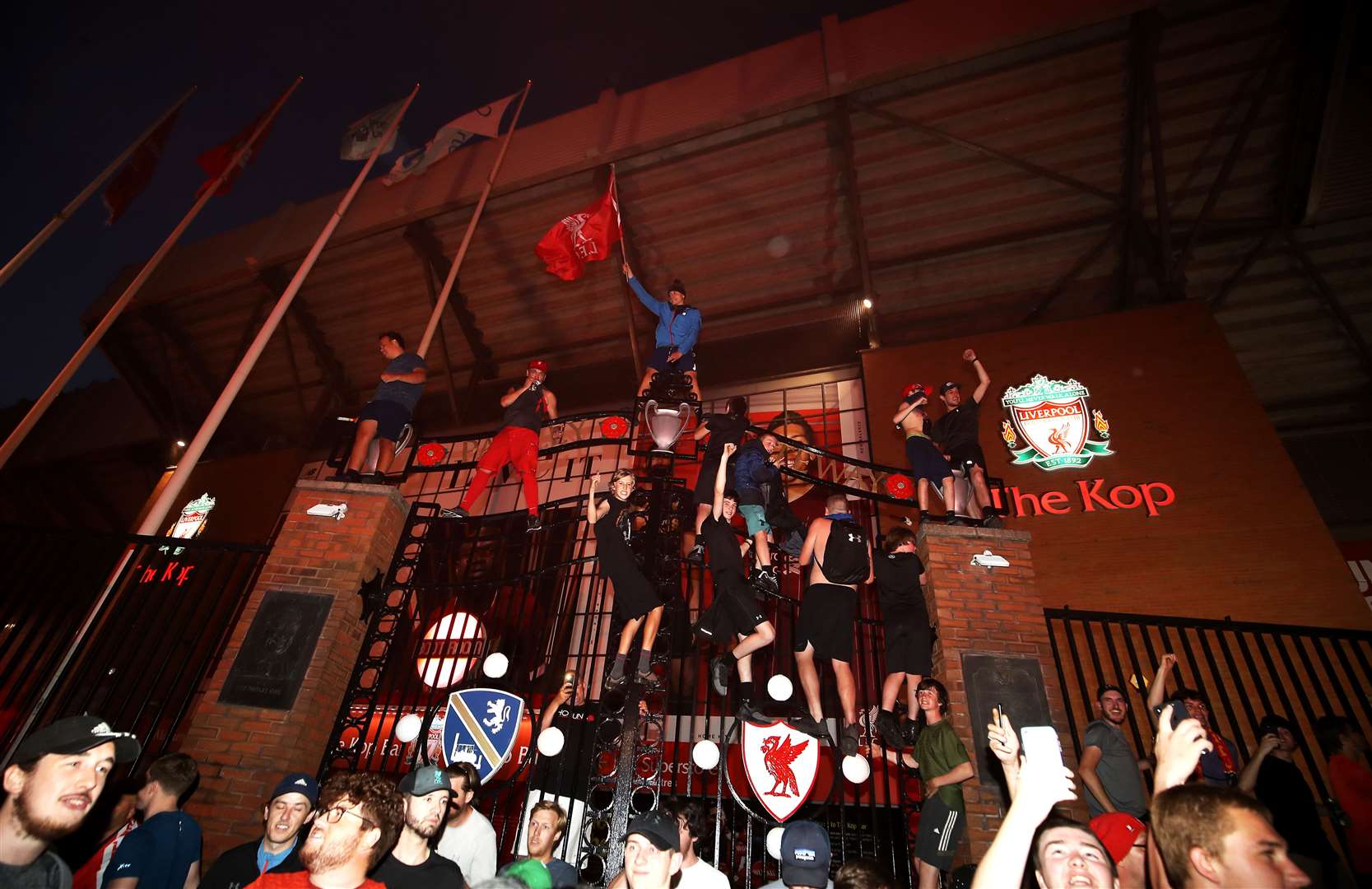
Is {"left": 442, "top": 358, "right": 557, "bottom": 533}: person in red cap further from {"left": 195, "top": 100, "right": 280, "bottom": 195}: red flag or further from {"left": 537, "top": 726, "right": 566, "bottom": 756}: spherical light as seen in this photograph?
{"left": 195, "top": 100, "right": 280, "bottom": 195}: red flag

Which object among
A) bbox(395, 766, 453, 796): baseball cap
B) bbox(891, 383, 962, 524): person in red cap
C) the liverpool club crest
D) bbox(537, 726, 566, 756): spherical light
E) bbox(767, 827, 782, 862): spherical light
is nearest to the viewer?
bbox(395, 766, 453, 796): baseball cap

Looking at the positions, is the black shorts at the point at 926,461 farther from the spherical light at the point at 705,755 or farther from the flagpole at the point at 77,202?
the flagpole at the point at 77,202

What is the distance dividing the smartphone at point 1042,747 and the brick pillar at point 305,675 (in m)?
5.19

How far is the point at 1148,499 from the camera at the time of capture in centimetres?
880

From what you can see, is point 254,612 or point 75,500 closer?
point 254,612

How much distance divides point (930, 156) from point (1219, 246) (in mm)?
5394

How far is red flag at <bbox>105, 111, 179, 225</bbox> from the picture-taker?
8.73 metres

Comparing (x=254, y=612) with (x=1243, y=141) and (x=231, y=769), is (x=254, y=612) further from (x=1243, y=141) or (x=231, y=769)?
(x=1243, y=141)

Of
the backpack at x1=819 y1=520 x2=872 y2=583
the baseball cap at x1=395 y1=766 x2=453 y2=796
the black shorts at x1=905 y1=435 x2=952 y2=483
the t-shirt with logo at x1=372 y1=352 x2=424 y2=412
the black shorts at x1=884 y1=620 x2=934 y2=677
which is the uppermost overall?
the t-shirt with logo at x1=372 y1=352 x2=424 y2=412

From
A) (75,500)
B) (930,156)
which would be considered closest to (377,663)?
(930,156)

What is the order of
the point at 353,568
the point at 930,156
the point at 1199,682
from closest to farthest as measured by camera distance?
the point at 1199,682 < the point at 353,568 < the point at 930,156

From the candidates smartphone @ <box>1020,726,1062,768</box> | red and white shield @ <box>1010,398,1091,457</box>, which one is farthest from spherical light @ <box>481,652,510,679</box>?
red and white shield @ <box>1010,398,1091,457</box>

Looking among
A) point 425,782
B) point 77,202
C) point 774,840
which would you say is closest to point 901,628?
point 774,840

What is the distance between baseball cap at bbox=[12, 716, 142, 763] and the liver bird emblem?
3763 mm
